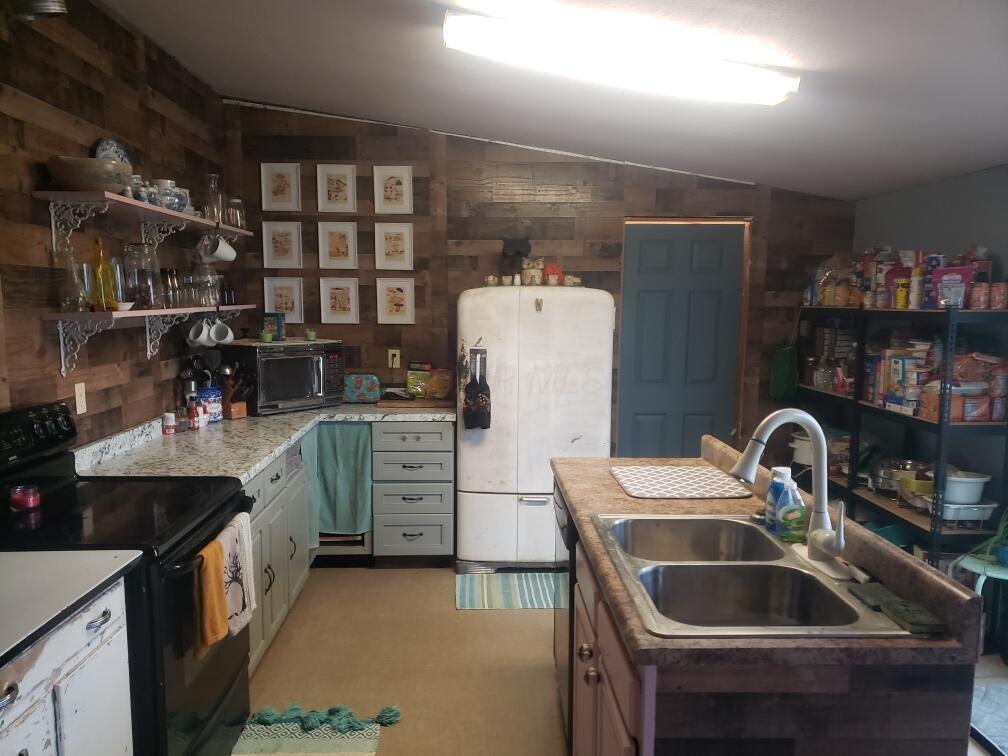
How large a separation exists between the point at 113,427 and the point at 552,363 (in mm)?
2059

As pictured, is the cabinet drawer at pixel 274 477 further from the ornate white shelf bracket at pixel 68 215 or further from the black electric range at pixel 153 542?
the ornate white shelf bracket at pixel 68 215

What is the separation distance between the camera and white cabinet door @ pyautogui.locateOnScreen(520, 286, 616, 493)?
3631mm

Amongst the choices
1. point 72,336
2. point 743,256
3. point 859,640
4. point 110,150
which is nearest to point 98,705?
point 72,336

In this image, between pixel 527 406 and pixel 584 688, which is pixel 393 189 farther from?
pixel 584 688

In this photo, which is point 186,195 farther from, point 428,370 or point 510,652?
point 510,652

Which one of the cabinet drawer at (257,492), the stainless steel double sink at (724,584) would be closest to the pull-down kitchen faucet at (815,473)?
the stainless steel double sink at (724,584)

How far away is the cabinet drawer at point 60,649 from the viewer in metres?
1.24

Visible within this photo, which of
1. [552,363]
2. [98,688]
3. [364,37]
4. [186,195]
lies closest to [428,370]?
[552,363]

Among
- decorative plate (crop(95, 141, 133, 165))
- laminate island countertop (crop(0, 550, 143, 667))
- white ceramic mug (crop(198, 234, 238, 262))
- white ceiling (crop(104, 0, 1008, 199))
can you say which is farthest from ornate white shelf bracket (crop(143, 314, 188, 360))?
laminate island countertop (crop(0, 550, 143, 667))

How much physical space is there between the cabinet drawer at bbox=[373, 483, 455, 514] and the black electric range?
1391 mm

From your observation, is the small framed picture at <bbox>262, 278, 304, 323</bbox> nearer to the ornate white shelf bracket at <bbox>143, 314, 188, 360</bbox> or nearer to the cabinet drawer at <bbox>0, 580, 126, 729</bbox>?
the ornate white shelf bracket at <bbox>143, 314, 188, 360</bbox>

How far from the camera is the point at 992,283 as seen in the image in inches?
110

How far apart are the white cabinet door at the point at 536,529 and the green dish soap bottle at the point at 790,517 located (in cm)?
204

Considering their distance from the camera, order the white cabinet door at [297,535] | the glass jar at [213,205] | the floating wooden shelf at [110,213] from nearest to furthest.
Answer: the floating wooden shelf at [110,213] < the white cabinet door at [297,535] < the glass jar at [213,205]
